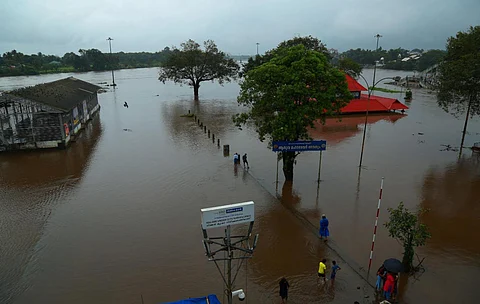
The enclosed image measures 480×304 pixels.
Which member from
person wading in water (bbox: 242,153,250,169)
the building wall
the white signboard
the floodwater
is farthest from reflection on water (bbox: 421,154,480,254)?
the building wall

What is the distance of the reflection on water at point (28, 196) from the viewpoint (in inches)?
455

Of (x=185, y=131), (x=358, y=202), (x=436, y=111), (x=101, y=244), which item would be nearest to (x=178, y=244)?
(x=101, y=244)

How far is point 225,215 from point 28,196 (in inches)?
576

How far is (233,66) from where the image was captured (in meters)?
55.0

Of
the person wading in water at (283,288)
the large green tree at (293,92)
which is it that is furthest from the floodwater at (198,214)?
the large green tree at (293,92)

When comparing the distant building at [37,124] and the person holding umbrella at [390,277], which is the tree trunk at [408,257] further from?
the distant building at [37,124]

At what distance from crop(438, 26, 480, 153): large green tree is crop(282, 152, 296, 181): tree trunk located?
12801 millimetres

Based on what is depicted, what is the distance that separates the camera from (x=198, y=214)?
607 inches

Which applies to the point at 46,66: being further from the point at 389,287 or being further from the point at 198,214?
the point at 389,287

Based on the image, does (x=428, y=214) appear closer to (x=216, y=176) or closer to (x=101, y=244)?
(x=216, y=176)

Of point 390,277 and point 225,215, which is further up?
point 225,215

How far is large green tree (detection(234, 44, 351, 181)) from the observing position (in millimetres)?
16312

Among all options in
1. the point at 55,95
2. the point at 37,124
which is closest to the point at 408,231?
the point at 37,124

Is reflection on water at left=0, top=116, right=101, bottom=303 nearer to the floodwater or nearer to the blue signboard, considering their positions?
the floodwater
